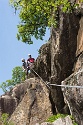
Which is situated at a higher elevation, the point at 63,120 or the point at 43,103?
the point at 43,103

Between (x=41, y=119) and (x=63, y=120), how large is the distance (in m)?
4.23

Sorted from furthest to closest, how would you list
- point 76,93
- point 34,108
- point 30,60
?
point 30,60 < point 34,108 < point 76,93

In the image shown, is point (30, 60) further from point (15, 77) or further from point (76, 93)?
point (15, 77)

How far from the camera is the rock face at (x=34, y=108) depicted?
24994 millimetres

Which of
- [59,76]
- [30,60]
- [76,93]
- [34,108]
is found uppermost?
[30,60]

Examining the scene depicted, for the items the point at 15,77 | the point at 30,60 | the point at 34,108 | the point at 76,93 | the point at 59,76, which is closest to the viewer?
the point at 76,93

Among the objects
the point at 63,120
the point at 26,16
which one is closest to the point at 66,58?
the point at 63,120

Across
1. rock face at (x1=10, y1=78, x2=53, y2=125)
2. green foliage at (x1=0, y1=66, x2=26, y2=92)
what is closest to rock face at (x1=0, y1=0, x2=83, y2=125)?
rock face at (x1=10, y1=78, x2=53, y2=125)

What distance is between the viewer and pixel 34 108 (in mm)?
25547

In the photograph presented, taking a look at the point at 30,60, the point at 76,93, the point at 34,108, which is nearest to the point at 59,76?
the point at 34,108

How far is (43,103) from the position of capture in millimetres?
25406

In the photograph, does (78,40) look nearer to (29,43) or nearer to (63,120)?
(63,120)

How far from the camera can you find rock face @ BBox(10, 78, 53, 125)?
24994 mm

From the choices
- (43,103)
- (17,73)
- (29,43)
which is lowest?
(43,103)
